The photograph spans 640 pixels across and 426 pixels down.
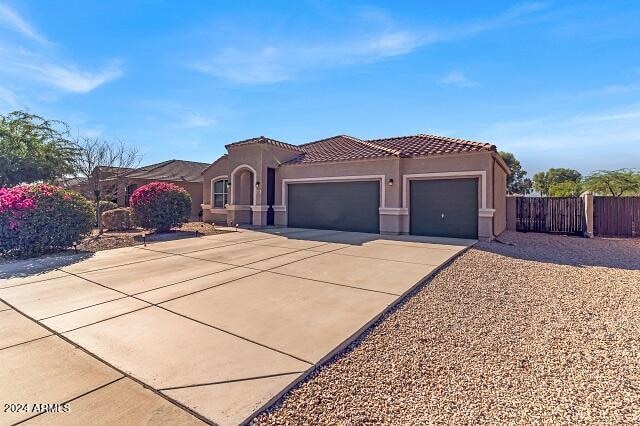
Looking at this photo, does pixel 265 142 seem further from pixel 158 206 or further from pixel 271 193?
pixel 158 206

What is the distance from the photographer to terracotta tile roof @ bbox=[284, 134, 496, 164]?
1217 cm

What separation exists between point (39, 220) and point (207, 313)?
8.46 metres

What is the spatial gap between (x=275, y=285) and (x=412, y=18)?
352 inches

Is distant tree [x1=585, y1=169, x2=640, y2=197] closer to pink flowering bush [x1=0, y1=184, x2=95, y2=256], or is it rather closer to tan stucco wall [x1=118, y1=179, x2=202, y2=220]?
pink flowering bush [x1=0, y1=184, x2=95, y2=256]

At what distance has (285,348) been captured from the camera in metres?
3.46

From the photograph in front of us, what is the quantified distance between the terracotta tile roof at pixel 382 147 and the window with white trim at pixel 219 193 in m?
5.51

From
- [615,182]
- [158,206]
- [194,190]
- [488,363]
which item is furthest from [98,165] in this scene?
[615,182]

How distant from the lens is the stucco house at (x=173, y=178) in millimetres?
23297

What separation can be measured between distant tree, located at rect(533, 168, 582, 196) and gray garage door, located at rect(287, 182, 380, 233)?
115 ft

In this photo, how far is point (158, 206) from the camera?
1305 centimetres

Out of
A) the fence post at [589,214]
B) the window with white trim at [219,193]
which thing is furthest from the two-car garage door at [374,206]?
the fence post at [589,214]

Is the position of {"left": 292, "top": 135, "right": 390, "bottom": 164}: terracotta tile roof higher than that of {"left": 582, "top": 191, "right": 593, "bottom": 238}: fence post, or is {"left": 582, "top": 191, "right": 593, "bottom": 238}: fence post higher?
{"left": 292, "top": 135, "right": 390, "bottom": 164}: terracotta tile roof

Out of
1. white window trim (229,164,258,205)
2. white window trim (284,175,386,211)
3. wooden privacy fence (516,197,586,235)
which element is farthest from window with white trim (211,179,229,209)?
wooden privacy fence (516,197,586,235)

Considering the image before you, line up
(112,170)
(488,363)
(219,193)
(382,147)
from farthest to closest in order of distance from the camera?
(219,193) → (112,170) → (382,147) → (488,363)
